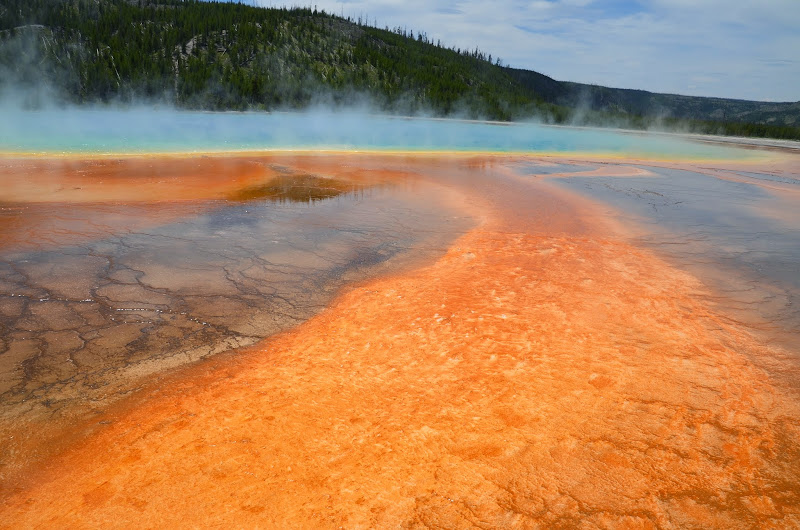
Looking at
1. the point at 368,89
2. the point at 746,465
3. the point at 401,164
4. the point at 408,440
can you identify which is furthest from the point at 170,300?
the point at 368,89

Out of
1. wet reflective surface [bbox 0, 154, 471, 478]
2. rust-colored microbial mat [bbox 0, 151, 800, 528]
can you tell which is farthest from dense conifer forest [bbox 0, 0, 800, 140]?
rust-colored microbial mat [bbox 0, 151, 800, 528]

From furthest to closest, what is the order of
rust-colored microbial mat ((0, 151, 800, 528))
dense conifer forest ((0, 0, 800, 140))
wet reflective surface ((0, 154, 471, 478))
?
dense conifer forest ((0, 0, 800, 140)) < wet reflective surface ((0, 154, 471, 478)) < rust-colored microbial mat ((0, 151, 800, 528))

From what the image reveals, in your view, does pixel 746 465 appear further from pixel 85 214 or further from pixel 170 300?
pixel 85 214

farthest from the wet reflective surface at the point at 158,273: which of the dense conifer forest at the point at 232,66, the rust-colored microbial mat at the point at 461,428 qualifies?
the dense conifer forest at the point at 232,66

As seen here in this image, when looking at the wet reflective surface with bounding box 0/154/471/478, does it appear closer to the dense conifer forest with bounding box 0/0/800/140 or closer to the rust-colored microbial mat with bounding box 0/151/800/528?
the rust-colored microbial mat with bounding box 0/151/800/528

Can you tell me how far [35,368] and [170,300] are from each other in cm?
110

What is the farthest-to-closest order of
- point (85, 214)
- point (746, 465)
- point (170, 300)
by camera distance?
point (85, 214)
point (170, 300)
point (746, 465)

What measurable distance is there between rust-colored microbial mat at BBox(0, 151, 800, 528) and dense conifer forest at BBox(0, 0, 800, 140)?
43.1 metres

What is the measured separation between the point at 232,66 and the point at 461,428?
55283mm

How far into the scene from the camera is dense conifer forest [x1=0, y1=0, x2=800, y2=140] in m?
44.1

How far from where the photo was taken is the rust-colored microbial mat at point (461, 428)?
6.57ft

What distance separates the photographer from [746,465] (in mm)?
2291

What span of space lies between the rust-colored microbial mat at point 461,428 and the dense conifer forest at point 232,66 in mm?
43132

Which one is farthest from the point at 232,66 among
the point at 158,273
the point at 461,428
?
the point at 461,428
